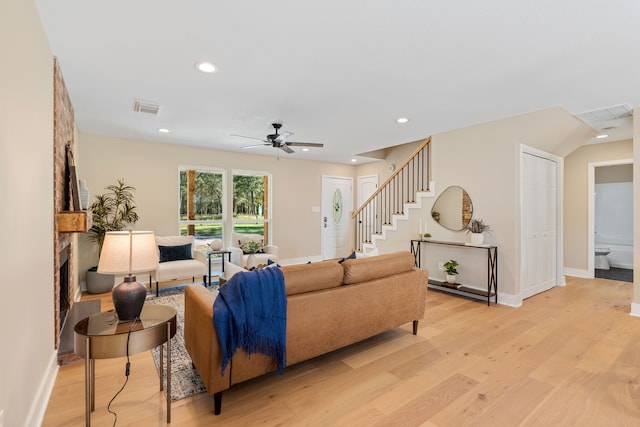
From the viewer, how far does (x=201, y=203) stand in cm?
621

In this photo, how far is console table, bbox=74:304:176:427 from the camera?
5.55 ft

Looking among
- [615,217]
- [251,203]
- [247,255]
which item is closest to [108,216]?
[247,255]

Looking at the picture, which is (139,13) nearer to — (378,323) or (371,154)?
(378,323)

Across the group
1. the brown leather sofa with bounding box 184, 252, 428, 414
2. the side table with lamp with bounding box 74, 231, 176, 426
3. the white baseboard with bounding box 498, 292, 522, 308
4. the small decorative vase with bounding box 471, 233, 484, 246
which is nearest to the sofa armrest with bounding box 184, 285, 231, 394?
the brown leather sofa with bounding box 184, 252, 428, 414

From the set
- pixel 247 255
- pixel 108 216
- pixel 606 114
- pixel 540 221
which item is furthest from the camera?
pixel 247 255

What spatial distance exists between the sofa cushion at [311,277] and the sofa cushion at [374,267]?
93 millimetres

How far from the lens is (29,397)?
70.2 inches

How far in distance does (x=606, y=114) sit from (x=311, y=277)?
14.4ft

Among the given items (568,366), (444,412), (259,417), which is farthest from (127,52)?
(568,366)

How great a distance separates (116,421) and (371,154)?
21.1 feet

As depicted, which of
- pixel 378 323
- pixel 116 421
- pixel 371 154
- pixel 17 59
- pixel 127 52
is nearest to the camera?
pixel 17 59

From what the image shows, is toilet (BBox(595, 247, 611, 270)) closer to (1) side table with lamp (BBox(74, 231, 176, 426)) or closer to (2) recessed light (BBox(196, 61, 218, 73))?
(2) recessed light (BBox(196, 61, 218, 73))

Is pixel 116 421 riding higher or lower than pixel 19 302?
lower

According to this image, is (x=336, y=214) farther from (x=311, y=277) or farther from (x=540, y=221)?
(x=311, y=277)
